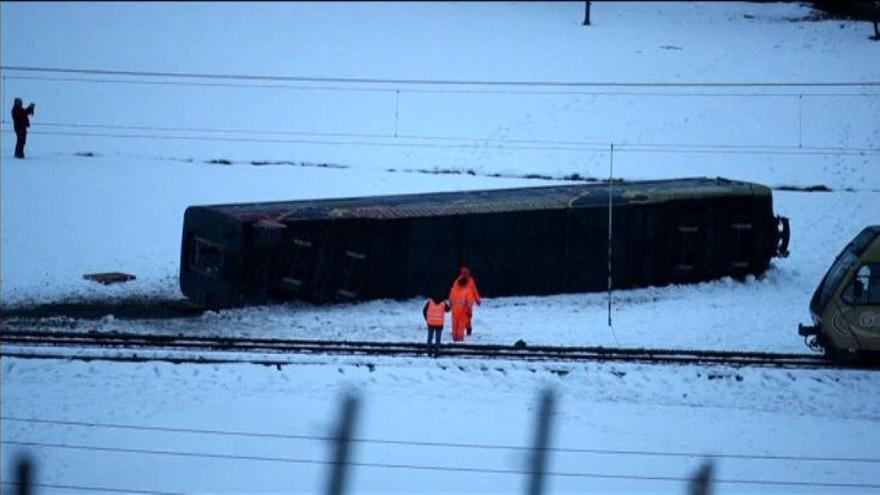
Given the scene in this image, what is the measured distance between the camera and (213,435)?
1673cm

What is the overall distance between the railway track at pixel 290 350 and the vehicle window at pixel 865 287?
41.1 inches

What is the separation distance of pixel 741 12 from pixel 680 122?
5646 mm

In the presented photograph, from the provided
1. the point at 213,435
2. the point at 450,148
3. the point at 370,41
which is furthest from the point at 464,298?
the point at 370,41

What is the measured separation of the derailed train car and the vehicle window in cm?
555

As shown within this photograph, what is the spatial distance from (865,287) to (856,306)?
300 mm

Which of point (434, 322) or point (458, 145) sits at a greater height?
point (458, 145)

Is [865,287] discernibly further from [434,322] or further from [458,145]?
[458,145]

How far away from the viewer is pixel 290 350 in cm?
2023

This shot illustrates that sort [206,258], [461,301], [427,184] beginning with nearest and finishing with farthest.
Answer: [461,301] < [206,258] < [427,184]

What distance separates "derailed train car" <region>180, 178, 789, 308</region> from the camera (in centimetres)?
2345

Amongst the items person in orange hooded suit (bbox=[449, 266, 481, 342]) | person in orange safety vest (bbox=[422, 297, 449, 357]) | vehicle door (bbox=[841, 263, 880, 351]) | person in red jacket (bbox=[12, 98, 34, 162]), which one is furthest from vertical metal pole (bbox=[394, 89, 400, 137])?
vehicle door (bbox=[841, 263, 880, 351])

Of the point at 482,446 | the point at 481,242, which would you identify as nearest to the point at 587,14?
the point at 481,242

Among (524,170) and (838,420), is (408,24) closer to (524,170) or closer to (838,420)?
(524,170)

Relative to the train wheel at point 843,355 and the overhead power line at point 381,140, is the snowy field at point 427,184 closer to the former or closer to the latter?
the overhead power line at point 381,140
